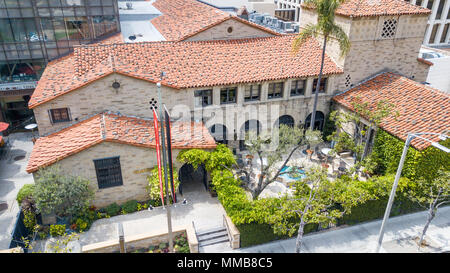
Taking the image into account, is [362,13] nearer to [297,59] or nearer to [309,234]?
[297,59]

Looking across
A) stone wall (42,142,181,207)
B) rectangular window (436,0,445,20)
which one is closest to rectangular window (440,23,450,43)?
rectangular window (436,0,445,20)

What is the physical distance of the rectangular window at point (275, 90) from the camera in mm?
30766

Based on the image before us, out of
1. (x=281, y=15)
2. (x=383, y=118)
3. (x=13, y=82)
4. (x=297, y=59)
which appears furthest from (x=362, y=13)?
(x=281, y=15)

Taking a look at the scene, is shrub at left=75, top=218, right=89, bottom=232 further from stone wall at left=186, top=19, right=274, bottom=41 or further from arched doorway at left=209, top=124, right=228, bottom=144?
stone wall at left=186, top=19, right=274, bottom=41

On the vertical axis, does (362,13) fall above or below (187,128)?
above

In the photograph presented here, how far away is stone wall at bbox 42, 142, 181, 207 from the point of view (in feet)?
75.4

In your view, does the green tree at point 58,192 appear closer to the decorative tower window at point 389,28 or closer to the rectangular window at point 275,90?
the rectangular window at point 275,90

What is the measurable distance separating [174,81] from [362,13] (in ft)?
57.0

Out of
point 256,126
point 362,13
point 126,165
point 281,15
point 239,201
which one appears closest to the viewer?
point 239,201

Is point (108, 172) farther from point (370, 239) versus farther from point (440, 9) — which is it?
point (440, 9)

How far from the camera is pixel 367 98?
3023 cm

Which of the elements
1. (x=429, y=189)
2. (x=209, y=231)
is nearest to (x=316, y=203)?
(x=209, y=231)

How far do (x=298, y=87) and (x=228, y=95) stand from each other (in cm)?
687

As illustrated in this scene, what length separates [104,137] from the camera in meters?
22.8
